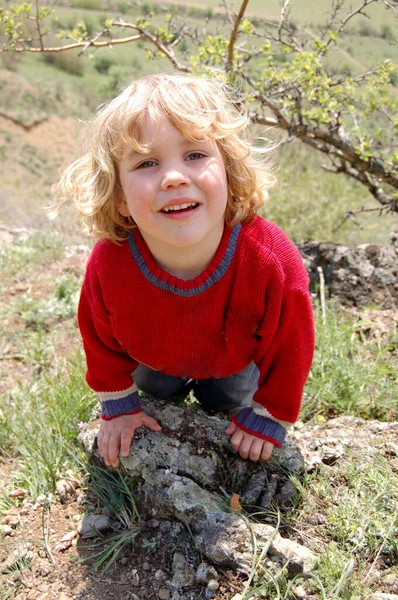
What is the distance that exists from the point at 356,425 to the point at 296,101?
2.03 metres

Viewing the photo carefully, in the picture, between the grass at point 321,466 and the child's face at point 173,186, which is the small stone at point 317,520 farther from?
the child's face at point 173,186

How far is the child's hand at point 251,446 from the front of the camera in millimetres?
2070

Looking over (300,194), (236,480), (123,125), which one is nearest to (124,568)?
(236,480)

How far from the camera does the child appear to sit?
5.87 feet

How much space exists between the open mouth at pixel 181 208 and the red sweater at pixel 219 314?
0.25m

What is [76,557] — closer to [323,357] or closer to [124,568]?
[124,568]

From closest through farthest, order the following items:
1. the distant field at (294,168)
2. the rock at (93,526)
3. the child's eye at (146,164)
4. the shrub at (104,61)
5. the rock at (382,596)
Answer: the rock at (382,596) < the child's eye at (146,164) < the rock at (93,526) < the distant field at (294,168) < the shrub at (104,61)

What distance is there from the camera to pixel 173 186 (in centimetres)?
174

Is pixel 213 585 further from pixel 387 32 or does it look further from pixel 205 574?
pixel 387 32

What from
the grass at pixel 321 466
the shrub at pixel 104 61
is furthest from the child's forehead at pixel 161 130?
the shrub at pixel 104 61

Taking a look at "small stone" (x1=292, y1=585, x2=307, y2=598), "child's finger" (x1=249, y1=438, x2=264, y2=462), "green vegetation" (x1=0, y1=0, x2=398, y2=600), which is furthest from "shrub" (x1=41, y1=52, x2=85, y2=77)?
"small stone" (x1=292, y1=585, x2=307, y2=598)

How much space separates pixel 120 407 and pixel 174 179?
38.6 inches

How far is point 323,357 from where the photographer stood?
280 cm

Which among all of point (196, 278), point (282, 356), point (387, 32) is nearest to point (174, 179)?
point (196, 278)
